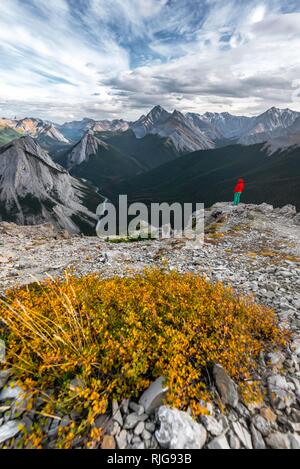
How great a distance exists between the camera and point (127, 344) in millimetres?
4883

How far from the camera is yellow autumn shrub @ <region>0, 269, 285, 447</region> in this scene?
14.2 feet

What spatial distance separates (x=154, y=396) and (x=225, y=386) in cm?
143

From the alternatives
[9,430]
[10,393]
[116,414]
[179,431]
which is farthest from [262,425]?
[10,393]

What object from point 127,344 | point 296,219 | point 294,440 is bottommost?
point 294,440

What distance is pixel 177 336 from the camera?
5.23 meters

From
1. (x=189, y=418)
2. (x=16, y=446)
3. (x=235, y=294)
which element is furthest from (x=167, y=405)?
(x=235, y=294)

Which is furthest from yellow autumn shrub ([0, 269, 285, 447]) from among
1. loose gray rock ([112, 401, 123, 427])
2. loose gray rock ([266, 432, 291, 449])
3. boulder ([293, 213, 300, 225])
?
boulder ([293, 213, 300, 225])

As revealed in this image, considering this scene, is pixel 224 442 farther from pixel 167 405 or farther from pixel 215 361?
pixel 215 361

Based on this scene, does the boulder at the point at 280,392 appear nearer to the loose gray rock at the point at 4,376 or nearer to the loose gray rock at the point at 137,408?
the loose gray rock at the point at 137,408

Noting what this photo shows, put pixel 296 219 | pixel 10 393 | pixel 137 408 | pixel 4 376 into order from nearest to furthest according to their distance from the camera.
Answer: pixel 137 408 → pixel 10 393 → pixel 4 376 → pixel 296 219

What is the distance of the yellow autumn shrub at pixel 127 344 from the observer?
14.2ft

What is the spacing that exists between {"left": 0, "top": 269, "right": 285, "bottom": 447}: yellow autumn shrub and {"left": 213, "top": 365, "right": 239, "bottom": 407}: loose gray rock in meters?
0.23

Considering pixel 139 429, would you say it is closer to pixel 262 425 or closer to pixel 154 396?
pixel 154 396

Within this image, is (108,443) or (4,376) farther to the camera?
(4,376)
